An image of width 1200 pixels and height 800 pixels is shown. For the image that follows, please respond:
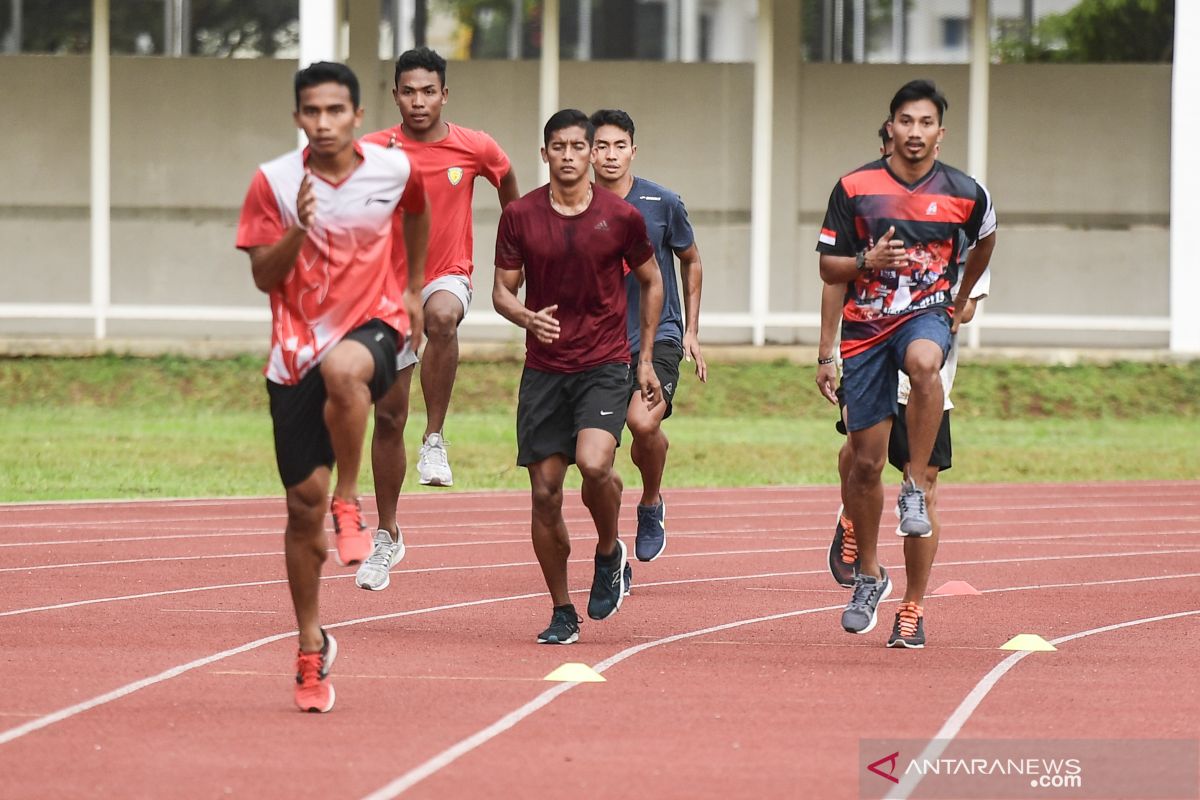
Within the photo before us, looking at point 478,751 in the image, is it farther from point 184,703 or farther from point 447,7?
point 447,7

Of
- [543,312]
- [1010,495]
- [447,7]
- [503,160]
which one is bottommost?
[1010,495]

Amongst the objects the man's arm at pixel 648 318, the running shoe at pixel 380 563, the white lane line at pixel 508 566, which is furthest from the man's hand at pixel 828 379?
the white lane line at pixel 508 566

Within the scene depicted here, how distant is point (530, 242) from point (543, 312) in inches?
13.9

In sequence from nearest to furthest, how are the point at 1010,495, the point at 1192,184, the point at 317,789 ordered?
the point at 317,789 → the point at 1010,495 → the point at 1192,184

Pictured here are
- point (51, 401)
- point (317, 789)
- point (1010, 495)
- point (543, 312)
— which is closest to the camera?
point (317, 789)

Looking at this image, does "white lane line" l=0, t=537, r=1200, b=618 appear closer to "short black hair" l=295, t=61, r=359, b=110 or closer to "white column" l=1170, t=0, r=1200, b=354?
"short black hair" l=295, t=61, r=359, b=110

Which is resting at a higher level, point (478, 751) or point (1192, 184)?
point (1192, 184)

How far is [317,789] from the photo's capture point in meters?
5.79

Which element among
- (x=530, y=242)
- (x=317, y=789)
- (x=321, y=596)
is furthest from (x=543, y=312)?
(x=317, y=789)

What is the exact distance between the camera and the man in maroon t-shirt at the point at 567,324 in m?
8.68

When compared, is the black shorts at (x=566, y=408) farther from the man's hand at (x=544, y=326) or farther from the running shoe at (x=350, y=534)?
the running shoe at (x=350, y=534)

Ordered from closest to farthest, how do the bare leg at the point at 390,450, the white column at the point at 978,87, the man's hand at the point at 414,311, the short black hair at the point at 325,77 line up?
1. the short black hair at the point at 325,77
2. the man's hand at the point at 414,311
3. the bare leg at the point at 390,450
4. the white column at the point at 978,87

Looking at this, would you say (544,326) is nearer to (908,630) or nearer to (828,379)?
(828,379)

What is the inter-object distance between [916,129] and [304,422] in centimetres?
297
